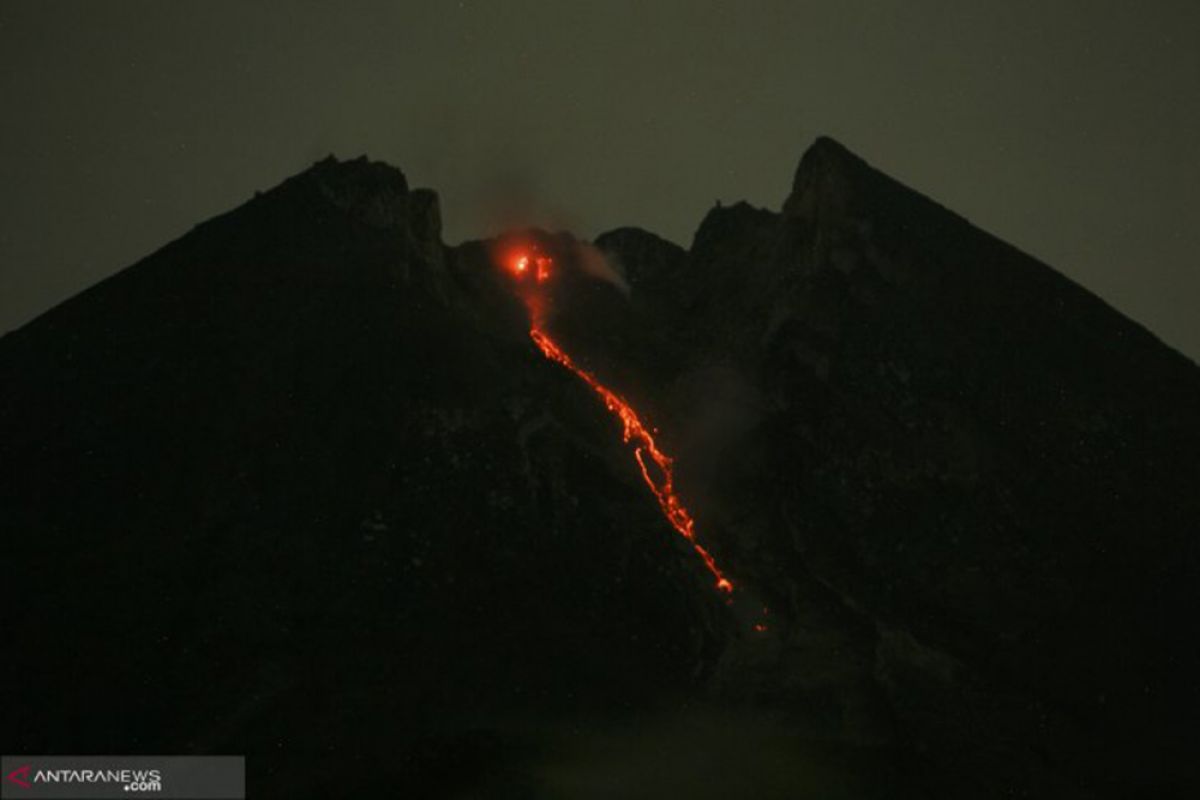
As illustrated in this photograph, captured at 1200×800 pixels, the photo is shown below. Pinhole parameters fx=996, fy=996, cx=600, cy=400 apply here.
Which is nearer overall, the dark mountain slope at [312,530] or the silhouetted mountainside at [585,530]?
the dark mountain slope at [312,530]

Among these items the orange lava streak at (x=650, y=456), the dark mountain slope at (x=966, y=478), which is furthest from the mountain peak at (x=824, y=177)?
the orange lava streak at (x=650, y=456)

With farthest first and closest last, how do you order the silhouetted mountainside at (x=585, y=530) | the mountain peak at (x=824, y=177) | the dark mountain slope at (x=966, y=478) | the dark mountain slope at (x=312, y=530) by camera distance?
the mountain peak at (x=824, y=177) < the dark mountain slope at (x=966, y=478) < the silhouetted mountainside at (x=585, y=530) < the dark mountain slope at (x=312, y=530)

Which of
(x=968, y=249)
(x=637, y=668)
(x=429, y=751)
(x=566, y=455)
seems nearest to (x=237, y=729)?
(x=429, y=751)

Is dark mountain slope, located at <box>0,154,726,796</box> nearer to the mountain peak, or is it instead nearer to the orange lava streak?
the orange lava streak

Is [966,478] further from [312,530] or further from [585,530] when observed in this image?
[312,530]

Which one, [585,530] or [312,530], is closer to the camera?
[312,530]

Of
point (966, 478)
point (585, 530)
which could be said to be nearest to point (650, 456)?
point (585, 530)

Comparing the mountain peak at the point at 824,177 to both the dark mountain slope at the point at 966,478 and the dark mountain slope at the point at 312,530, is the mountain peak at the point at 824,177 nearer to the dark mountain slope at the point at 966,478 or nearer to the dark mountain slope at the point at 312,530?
the dark mountain slope at the point at 966,478
